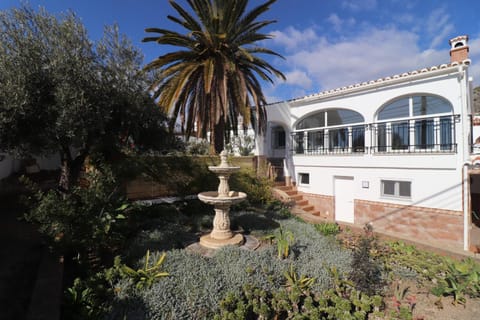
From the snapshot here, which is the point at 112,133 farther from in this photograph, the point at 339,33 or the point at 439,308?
the point at 339,33

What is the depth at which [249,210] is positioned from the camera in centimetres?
859

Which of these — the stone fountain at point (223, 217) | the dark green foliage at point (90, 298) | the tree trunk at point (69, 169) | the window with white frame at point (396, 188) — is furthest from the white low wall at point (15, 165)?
the window with white frame at point (396, 188)

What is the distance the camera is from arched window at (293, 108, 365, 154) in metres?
10.7

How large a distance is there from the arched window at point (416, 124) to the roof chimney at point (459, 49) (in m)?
2.01

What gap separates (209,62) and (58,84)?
16.7ft

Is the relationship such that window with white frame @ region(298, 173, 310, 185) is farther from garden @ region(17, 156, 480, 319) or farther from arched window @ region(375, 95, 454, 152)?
garden @ region(17, 156, 480, 319)

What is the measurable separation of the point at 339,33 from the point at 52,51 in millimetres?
12025

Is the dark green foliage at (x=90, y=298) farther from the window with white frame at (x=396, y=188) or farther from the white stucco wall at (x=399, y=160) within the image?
the window with white frame at (x=396, y=188)

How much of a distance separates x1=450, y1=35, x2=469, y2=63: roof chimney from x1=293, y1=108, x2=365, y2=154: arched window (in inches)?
153

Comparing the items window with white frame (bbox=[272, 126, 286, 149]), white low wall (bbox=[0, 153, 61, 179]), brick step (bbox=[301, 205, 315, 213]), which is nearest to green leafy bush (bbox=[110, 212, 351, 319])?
brick step (bbox=[301, 205, 315, 213])

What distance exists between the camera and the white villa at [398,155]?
7.77 metres

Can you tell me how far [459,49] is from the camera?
877 centimetres

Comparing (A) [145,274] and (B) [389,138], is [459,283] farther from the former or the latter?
(B) [389,138]

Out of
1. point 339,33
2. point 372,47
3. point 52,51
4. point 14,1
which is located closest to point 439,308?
point 52,51
